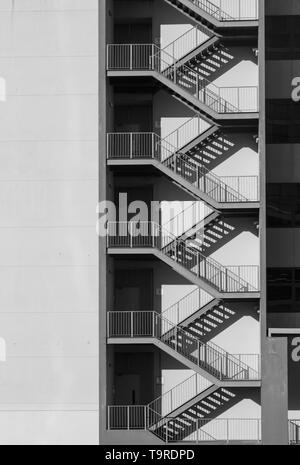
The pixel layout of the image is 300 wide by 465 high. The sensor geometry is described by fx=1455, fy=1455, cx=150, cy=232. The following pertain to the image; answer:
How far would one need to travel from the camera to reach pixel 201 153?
2131 inches

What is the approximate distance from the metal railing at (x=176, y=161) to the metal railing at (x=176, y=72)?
218 cm

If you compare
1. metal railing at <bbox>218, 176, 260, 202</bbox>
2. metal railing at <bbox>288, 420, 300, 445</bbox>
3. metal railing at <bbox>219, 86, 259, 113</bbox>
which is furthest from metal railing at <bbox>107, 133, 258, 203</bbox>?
metal railing at <bbox>288, 420, 300, 445</bbox>

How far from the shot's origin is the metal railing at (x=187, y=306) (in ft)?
175

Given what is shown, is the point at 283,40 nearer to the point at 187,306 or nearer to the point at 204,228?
the point at 204,228

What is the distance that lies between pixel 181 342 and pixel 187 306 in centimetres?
138

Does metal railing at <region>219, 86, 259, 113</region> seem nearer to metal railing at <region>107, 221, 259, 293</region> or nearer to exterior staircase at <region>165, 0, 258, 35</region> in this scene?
exterior staircase at <region>165, 0, 258, 35</region>

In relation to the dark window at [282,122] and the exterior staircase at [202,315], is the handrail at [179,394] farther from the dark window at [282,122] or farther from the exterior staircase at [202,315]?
the dark window at [282,122]

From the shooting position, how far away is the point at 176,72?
53719 mm
